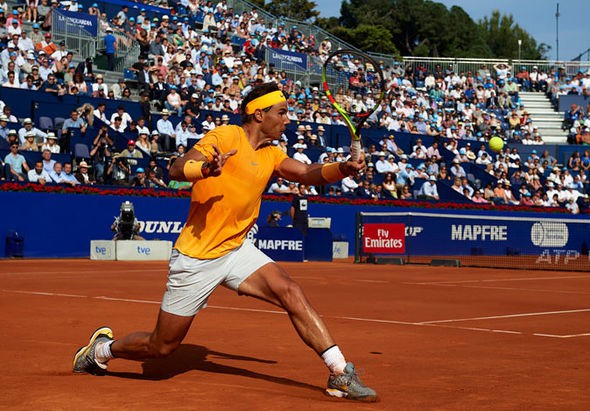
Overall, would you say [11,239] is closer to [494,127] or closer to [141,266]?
[141,266]

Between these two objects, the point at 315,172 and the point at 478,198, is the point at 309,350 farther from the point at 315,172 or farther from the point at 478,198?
the point at 478,198

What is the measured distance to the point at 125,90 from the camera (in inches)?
1097

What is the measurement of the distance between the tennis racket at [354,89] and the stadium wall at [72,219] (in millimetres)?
5872

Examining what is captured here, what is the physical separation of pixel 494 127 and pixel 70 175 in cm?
2216

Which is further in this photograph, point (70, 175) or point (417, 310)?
A: point (70, 175)

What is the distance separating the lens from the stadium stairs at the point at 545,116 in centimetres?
4506

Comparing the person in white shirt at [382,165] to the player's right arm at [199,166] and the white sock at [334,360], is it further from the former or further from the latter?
the player's right arm at [199,166]

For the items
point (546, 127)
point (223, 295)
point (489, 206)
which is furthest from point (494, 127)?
point (223, 295)

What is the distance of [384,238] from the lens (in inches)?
1024

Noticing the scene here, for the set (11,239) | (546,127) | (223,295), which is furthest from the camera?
(546,127)

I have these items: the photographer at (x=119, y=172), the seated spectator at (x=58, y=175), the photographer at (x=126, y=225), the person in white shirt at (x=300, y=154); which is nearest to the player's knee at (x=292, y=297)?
the photographer at (x=126, y=225)

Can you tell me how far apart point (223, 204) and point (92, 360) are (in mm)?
1523

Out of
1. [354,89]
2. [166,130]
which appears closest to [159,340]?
[354,89]

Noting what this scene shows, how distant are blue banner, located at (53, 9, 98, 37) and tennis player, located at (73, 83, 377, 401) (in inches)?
973
